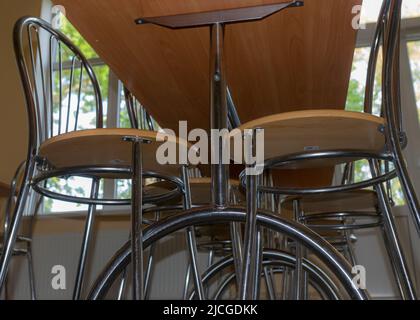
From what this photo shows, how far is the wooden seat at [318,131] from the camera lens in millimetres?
766

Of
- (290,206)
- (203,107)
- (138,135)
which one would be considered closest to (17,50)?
(138,135)

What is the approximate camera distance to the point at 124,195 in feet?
9.95

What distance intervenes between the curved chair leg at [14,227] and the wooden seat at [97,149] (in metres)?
0.05

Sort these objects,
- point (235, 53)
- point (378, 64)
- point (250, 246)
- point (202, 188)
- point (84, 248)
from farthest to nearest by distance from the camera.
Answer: point (378, 64), point (202, 188), point (84, 248), point (235, 53), point (250, 246)

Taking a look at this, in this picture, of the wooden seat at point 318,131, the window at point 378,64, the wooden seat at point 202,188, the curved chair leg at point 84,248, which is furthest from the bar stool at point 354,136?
the window at point 378,64

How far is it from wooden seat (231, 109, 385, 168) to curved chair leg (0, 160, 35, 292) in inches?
17.9

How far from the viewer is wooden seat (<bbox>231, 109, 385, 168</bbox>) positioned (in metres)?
0.77

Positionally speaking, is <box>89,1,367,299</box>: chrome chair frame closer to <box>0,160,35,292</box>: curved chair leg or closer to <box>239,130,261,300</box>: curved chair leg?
<box>239,130,261,300</box>: curved chair leg

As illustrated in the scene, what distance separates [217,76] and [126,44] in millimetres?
246

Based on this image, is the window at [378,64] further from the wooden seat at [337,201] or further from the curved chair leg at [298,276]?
the curved chair leg at [298,276]

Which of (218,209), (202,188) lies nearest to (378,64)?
(202,188)

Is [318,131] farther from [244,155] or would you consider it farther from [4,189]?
[4,189]

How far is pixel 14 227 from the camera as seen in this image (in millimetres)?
896

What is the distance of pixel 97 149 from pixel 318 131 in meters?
0.45
